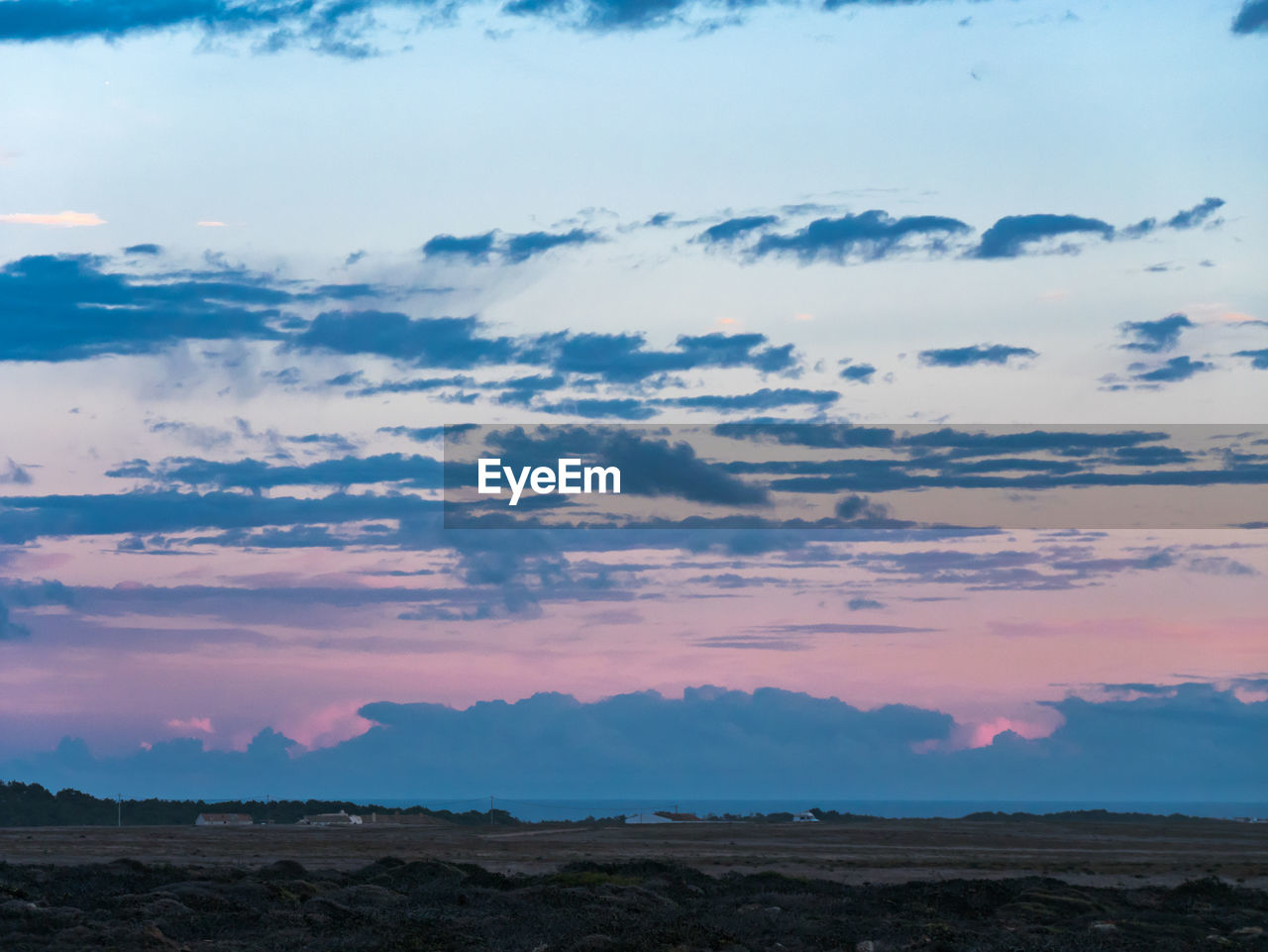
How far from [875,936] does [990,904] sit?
37.1ft

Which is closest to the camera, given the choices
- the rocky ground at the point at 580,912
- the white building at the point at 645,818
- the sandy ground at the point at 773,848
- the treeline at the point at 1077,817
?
the rocky ground at the point at 580,912

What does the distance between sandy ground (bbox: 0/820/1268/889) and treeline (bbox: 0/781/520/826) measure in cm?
2830

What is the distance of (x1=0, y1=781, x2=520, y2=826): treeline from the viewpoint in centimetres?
14825

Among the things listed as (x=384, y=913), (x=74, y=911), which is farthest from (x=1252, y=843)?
(x=74, y=911)

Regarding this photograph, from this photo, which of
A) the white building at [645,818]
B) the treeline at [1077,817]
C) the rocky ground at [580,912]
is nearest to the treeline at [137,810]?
the white building at [645,818]

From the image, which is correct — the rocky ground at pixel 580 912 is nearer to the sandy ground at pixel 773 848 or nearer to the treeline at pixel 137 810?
the sandy ground at pixel 773 848

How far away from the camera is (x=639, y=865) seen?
66062 mm

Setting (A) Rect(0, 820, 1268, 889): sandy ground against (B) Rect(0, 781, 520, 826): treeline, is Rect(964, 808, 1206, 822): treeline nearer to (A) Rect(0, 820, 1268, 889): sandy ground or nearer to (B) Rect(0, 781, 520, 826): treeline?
(A) Rect(0, 820, 1268, 889): sandy ground

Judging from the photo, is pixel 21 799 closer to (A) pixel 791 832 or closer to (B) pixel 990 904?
(A) pixel 791 832

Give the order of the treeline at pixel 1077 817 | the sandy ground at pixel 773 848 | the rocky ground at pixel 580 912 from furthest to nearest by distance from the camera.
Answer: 1. the treeline at pixel 1077 817
2. the sandy ground at pixel 773 848
3. the rocky ground at pixel 580 912

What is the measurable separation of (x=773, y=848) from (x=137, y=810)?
306ft

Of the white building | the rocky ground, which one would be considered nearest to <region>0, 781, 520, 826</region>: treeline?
the white building

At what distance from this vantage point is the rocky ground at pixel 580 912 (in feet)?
129

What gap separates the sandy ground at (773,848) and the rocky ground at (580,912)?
40.7 ft
